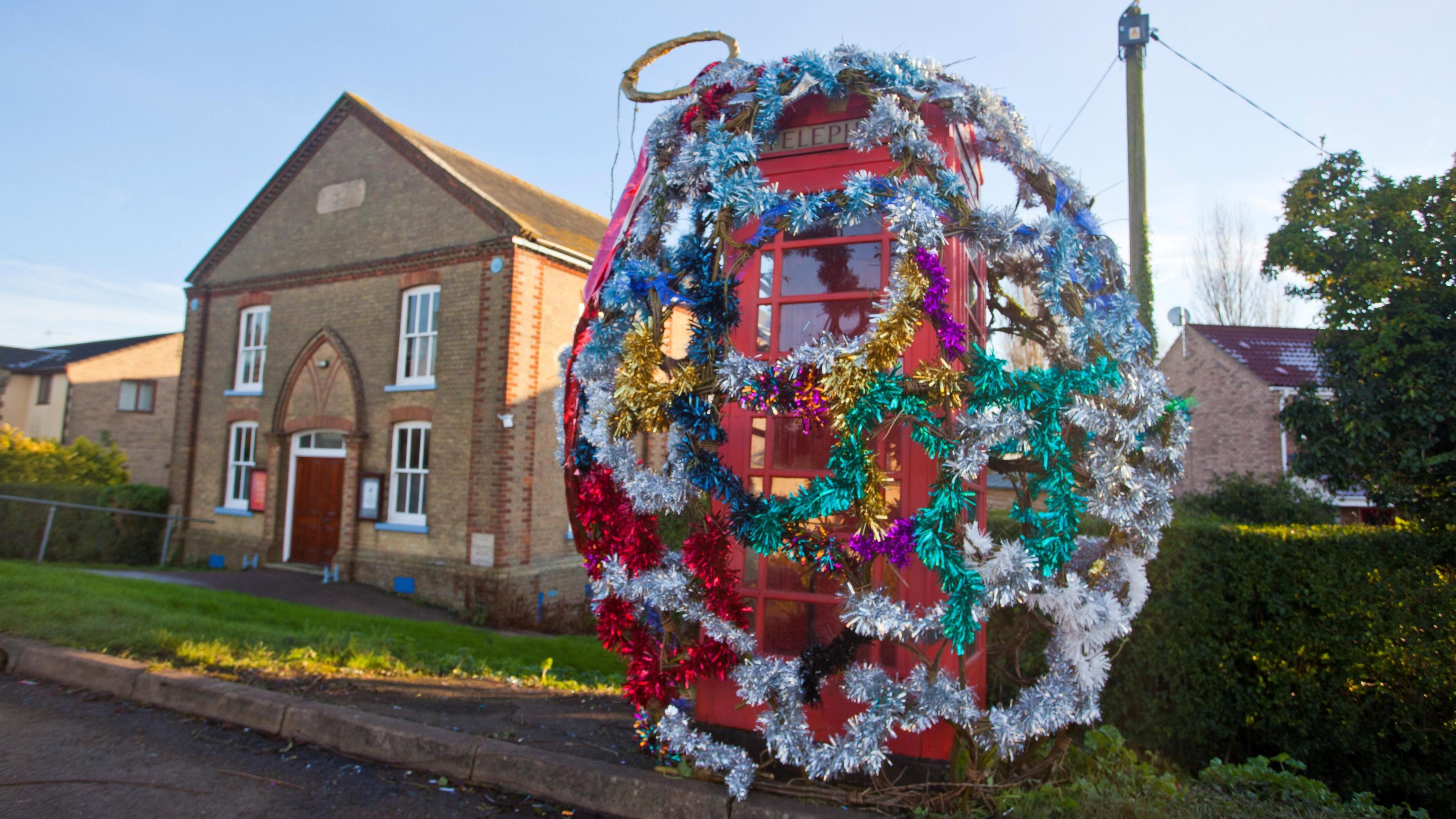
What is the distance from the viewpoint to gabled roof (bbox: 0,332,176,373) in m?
30.1

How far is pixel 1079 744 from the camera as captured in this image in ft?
14.8

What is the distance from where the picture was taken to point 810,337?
13.5 feet

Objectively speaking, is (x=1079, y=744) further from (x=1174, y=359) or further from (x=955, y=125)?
(x=1174, y=359)

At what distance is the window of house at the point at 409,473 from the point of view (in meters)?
12.7

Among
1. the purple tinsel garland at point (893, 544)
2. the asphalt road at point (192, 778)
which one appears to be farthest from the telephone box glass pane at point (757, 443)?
the asphalt road at point (192, 778)

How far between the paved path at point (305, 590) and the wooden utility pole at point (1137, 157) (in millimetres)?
9910

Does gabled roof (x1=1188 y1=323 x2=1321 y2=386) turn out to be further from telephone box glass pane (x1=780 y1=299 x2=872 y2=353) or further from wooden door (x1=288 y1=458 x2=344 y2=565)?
wooden door (x1=288 y1=458 x2=344 y2=565)

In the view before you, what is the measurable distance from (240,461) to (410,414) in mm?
5371

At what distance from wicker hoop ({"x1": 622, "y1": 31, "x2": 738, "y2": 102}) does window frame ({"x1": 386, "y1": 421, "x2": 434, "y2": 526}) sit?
9488mm

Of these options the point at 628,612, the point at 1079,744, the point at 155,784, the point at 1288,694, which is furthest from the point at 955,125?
the point at 155,784

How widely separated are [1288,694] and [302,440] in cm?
1534

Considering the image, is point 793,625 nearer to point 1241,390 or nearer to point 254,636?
point 254,636

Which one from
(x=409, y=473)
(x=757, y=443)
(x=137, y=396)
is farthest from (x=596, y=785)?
(x=137, y=396)

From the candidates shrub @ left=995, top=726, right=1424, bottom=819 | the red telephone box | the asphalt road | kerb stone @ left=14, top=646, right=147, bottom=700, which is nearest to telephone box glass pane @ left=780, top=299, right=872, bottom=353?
the red telephone box
